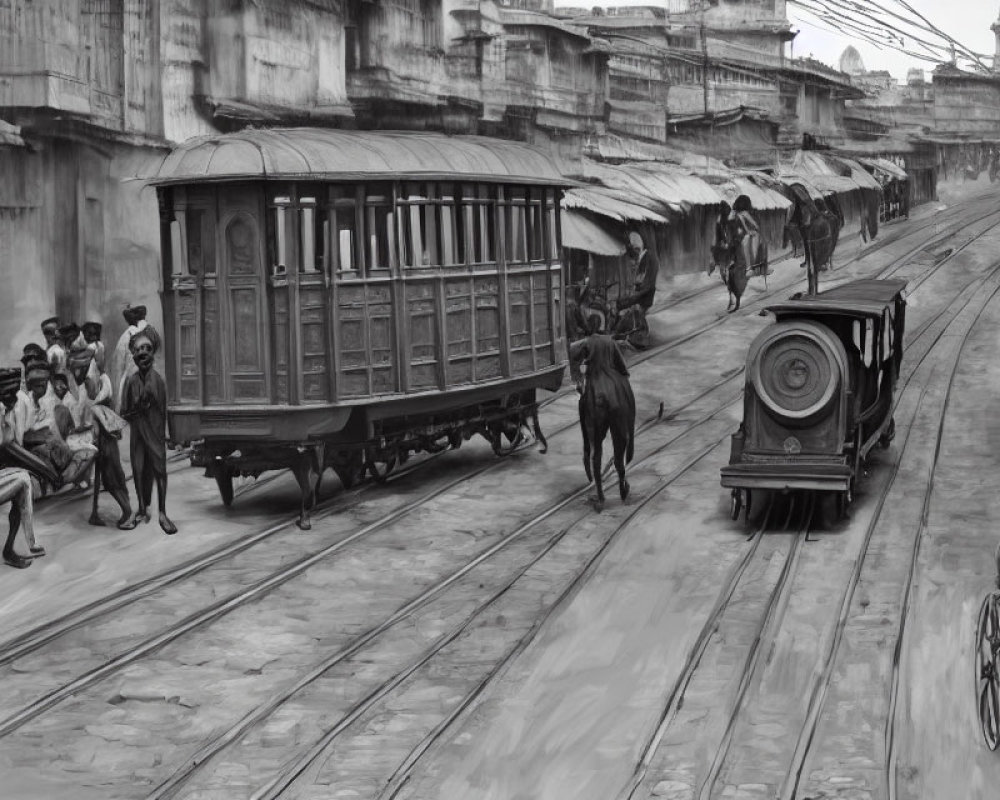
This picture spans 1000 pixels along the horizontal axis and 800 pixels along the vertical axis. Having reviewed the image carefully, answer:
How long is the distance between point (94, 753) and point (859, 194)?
42.1 m

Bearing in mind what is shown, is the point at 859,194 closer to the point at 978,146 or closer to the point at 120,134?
the point at 978,146

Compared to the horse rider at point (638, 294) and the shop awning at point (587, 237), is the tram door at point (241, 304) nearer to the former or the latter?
the shop awning at point (587, 237)

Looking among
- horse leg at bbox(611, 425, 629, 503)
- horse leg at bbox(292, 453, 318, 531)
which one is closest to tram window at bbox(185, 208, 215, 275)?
horse leg at bbox(292, 453, 318, 531)

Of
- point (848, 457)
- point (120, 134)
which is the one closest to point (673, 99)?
point (120, 134)

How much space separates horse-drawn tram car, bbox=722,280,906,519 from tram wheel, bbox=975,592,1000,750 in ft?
17.2

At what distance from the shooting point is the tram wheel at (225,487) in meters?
14.4

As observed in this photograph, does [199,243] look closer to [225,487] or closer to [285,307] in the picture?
[285,307]

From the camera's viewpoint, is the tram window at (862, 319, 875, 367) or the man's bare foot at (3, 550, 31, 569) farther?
the tram window at (862, 319, 875, 367)

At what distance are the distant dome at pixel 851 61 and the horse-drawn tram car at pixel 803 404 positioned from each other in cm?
9384

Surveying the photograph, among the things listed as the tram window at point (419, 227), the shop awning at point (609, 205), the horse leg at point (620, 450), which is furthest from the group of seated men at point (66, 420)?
the shop awning at point (609, 205)

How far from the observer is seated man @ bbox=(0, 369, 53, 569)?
12.1 metres

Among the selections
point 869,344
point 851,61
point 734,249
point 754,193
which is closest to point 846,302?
point 869,344

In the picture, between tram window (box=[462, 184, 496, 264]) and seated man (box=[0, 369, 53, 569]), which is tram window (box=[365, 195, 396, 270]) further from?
seated man (box=[0, 369, 53, 569])

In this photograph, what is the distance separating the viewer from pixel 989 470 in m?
16.6
